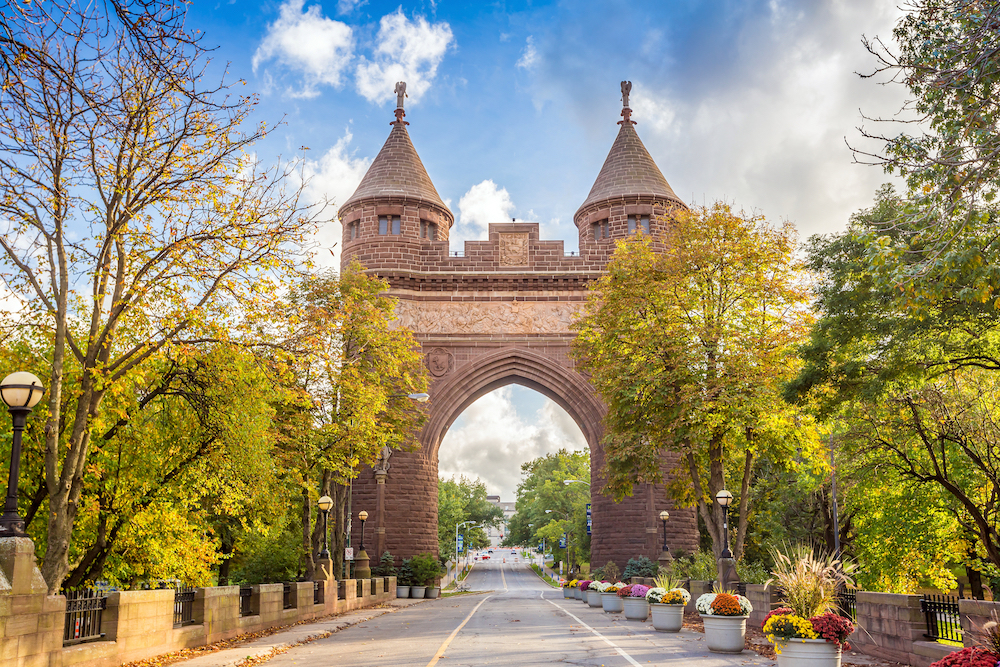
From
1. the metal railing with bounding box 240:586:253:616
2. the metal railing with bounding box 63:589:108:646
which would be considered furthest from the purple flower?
the metal railing with bounding box 63:589:108:646

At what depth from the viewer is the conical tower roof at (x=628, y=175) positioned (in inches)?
1606

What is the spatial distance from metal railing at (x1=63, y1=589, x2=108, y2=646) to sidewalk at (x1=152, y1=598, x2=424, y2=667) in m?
1.36

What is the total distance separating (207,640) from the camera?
13367 mm

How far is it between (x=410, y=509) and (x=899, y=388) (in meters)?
Answer: 24.5

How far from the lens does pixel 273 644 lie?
1374cm

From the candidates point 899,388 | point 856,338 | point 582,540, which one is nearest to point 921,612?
point 856,338

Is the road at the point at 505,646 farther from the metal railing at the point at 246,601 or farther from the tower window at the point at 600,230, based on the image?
the tower window at the point at 600,230

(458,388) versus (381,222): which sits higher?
(381,222)

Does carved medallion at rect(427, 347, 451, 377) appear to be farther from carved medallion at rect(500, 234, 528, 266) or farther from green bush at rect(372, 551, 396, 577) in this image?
green bush at rect(372, 551, 396, 577)

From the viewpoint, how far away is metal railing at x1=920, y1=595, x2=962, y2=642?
36.4 feet

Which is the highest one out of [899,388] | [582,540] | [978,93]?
[978,93]

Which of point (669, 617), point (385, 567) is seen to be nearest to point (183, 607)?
point (669, 617)

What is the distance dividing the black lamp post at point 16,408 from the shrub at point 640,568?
2806 cm

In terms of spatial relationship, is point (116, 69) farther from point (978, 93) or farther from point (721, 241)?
point (721, 241)
